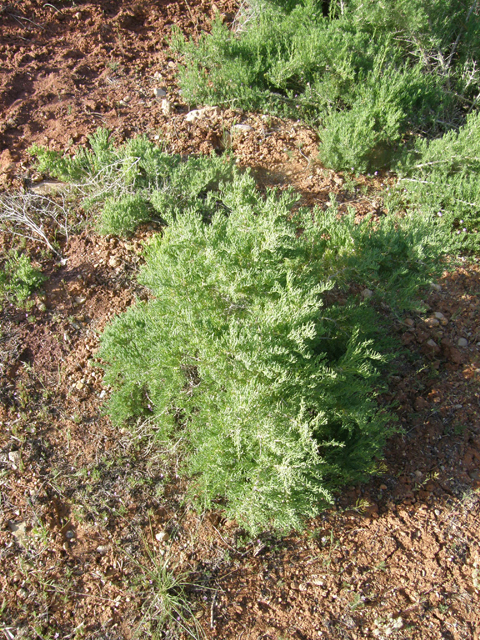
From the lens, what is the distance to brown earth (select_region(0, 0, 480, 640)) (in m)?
2.74

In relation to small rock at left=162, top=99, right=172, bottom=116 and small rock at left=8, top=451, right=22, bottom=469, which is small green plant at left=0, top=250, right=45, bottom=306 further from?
small rock at left=162, top=99, right=172, bottom=116

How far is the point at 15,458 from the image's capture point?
129 inches

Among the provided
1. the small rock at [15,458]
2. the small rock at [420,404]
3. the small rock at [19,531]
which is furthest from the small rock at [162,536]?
the small rock at [420,404]

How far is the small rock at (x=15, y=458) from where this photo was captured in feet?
10.7

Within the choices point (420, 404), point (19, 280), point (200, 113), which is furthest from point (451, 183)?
point (19, 280)

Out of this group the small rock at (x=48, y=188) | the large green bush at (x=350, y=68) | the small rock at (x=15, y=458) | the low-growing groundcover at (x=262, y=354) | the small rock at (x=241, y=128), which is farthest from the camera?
the small rock at (x=241, y=128)

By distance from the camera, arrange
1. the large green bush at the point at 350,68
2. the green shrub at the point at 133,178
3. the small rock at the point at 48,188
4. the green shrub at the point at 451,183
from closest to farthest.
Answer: the green shrub at the point at 133,178 → the green shrub at the point at 451,183 → the small rock at the point at 48,188 → the large green bush at the point at 350,68

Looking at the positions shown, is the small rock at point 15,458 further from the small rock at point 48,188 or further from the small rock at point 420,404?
the small rock at point 420,404

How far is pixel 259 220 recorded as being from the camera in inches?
113

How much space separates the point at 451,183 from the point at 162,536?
145 inches

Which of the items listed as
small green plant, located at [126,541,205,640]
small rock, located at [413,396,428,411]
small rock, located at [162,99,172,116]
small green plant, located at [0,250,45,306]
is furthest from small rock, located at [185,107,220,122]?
small green plant, located at [126,541,205,640]

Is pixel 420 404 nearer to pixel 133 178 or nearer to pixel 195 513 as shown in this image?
pixel 195 513

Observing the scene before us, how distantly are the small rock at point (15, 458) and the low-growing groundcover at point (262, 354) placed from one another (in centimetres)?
71

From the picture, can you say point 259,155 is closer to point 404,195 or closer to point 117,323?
point 404,195
